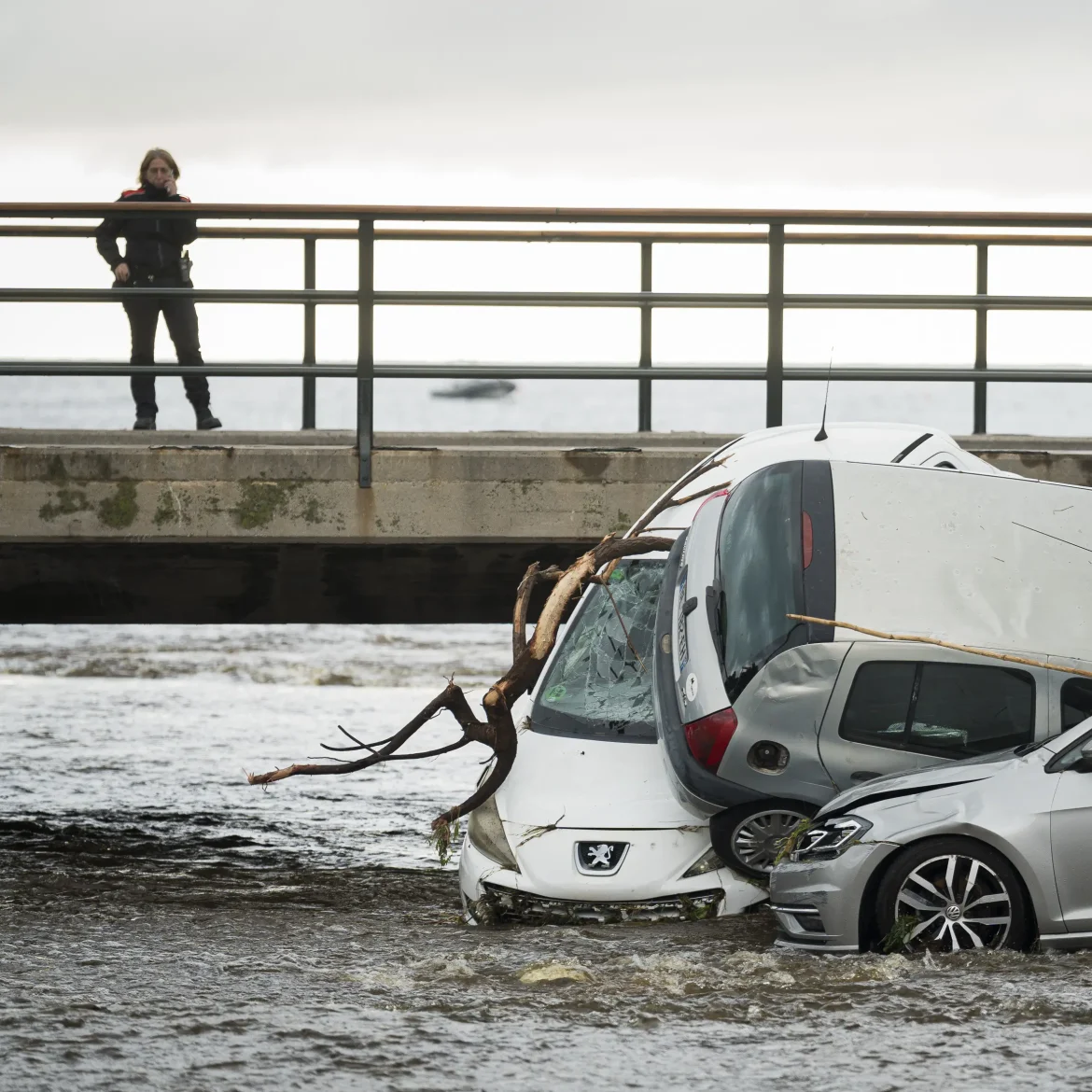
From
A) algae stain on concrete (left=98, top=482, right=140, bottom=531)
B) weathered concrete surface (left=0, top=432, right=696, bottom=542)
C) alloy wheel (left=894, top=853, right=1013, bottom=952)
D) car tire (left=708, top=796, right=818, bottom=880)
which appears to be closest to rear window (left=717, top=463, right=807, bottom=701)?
car tire (left=708, top=796, right=818, bottom=880)

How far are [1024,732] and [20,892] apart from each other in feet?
16.5

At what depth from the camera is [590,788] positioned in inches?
254

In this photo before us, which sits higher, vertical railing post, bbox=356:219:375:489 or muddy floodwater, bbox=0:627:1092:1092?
vertical railing post, bbox=356:219:375:489

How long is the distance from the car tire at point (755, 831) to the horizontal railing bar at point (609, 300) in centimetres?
421

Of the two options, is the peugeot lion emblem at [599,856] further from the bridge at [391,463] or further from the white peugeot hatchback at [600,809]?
the bridge at [391,463]

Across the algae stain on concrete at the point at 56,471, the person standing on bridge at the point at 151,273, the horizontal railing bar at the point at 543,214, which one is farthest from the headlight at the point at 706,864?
the person standing on bridge at the point at 151,273

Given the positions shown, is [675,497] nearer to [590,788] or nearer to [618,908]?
[590,788]

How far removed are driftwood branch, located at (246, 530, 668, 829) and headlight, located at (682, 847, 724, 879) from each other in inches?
37.2

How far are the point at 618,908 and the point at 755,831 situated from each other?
609 mm

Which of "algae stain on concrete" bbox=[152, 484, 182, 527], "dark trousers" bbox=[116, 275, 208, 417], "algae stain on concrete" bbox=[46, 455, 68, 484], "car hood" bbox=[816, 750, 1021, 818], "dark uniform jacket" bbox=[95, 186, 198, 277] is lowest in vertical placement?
"car hood" bbox=[816, 750, 1021, 818]

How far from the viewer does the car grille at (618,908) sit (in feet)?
20.3

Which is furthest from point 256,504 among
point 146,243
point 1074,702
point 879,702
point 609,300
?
point 1074,702

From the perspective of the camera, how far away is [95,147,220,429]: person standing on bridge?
10195 millimetres

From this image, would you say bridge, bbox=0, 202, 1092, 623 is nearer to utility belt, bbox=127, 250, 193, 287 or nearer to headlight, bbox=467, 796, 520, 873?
utility belt, bbox=127, 250, 193, 287
